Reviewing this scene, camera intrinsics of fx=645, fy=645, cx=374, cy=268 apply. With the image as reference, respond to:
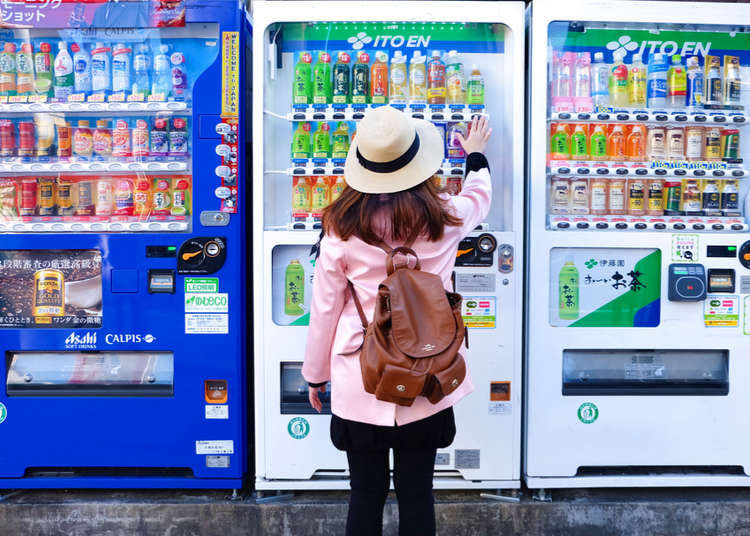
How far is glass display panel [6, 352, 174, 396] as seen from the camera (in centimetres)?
328

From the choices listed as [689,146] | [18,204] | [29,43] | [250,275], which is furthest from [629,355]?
[29,43]

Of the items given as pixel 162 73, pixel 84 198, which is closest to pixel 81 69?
pixel 162 73

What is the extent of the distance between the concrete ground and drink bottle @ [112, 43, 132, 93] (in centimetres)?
211

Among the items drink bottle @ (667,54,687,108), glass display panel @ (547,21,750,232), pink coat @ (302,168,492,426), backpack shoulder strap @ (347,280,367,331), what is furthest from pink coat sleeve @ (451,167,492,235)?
drink bottle @ (667,54,687,108)

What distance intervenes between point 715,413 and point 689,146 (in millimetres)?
1371

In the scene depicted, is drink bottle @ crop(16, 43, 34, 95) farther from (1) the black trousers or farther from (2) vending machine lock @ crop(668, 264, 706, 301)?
(2) vending machine lock @ crop(668, 264, 706, 301)

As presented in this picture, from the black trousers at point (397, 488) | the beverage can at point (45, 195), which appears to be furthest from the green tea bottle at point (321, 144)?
the black trousers at point (397, 488)

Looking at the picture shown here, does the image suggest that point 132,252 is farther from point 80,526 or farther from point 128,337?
point 80,526

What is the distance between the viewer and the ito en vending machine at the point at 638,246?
10.5ft

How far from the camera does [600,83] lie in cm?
333

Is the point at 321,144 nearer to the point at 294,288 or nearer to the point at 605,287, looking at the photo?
the point at 294,288

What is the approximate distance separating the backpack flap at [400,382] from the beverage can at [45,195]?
7.30ft

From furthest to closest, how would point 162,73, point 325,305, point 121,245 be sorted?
point 162,73
point 121,245
point 325,305

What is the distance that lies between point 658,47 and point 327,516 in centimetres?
294
